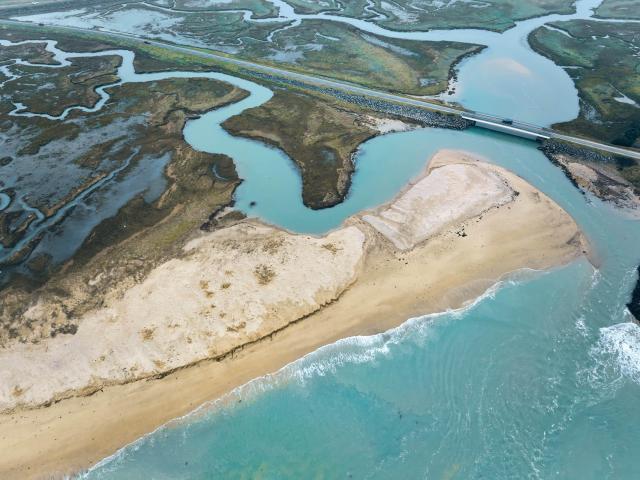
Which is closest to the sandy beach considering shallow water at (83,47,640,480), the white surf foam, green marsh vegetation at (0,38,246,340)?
shallow water at (83,47,640,480)

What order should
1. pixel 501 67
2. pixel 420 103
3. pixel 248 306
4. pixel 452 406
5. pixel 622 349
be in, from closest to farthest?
pixel 452 406
pixel 622 349
pixel 248 306
pixel 420 103
pixel 501 67

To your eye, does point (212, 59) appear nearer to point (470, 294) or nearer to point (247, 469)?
point (470, 294)

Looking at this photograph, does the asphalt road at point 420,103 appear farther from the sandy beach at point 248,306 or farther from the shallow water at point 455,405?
the shallow water at point 455,405

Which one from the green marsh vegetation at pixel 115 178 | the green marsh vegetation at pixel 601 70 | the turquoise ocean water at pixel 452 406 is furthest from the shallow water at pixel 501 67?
the turquoise ocean water at pixel 452 406

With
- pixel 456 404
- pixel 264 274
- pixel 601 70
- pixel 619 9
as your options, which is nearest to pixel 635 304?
pixel 456 404

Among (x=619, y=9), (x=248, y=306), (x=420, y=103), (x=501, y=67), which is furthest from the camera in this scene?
(x=619, y=9)

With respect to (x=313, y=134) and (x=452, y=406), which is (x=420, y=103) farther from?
(x=452, y=406)

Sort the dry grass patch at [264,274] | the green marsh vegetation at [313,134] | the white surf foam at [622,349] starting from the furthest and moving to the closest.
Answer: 1. the green marsh vegetation at [313,134]
2. the dry grass patch at [264,274]
3. the white surf foam at [622,349]

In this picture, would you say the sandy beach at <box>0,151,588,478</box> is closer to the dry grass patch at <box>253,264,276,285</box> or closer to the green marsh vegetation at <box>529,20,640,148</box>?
the dry grass patch at <box>253,264,276,285</box>

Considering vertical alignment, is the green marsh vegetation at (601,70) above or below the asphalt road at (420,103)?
above
